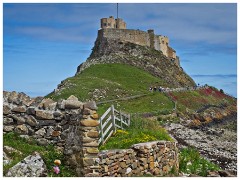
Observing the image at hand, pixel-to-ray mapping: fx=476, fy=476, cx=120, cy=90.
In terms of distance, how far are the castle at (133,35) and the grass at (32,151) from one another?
82.3 metres

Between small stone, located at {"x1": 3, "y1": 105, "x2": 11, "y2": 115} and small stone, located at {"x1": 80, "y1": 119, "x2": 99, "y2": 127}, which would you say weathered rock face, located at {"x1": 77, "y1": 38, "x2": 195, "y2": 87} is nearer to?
small stone, located at {"x1": 3, "y1": 105, "x2": 11, "y2": 115}

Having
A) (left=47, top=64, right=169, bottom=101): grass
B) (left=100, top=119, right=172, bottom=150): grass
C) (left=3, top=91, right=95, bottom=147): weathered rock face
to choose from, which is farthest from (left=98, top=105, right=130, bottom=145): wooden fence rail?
(left=47, top=64, right=169, bottom=101): grass

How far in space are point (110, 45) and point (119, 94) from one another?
37.0 metres

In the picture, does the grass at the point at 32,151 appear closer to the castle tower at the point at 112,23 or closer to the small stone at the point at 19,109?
the small stone at the point at 19,109

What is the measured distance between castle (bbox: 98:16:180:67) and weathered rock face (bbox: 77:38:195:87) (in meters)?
1.45

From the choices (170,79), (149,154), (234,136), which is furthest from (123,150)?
(170,79)

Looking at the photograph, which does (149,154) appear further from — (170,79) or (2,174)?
(170,79)

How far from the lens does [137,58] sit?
92.8 m

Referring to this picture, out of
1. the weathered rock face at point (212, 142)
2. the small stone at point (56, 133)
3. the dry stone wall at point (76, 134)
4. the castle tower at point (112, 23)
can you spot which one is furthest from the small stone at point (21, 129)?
the castle tower at point (112, 23)

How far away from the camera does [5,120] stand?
1585cm

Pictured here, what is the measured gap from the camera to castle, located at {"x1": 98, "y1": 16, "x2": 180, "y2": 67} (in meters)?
97.9

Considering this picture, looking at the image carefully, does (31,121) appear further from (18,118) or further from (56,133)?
(56,133)

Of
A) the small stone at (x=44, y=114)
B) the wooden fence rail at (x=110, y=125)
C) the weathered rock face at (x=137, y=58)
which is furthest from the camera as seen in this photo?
the weathered rock face at (x=137, y=58)

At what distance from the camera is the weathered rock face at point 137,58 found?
8969 centimetres
